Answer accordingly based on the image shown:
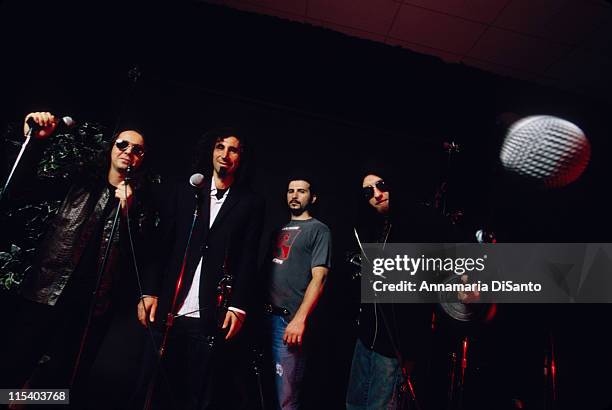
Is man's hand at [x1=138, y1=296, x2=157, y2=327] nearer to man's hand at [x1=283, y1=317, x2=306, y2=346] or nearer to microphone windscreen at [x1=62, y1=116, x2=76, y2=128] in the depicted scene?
man's hand at [x1=283, y1=317, x2=306, y2=346]

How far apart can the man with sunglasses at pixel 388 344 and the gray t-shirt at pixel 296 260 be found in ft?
1.07

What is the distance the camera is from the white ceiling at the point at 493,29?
309 centimetres

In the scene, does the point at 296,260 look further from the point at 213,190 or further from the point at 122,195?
the point at 122,195

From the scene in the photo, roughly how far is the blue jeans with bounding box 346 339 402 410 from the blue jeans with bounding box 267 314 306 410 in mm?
459

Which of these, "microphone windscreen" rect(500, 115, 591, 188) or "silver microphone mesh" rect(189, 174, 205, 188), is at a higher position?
"microphone windscreen" rect(500, 115, 591, 188)

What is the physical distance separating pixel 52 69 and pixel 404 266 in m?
3.66

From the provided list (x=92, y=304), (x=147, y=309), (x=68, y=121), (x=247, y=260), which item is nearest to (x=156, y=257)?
(x=147, y=309)

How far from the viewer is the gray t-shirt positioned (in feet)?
8.09

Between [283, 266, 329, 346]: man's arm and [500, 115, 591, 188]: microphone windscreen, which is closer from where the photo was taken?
[500, 115, 591, 188]: microphone windscreen

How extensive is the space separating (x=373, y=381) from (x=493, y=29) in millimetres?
3527

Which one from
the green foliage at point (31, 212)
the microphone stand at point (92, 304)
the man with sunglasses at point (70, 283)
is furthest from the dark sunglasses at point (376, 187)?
the green foliage at point (31, 212)

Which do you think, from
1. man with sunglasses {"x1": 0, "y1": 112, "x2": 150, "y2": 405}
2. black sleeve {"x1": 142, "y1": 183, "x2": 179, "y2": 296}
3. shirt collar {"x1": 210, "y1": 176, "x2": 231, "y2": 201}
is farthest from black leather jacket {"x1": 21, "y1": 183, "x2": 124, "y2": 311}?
shirt collar {"x1": 210, "y1": 176, "x2": 231, "y2": 201}

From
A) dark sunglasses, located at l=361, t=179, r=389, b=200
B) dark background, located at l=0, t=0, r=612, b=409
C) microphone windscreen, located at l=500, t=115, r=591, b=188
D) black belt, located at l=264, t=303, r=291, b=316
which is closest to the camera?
microphone windscreen, located at l=500, t=115, r=591, b=188

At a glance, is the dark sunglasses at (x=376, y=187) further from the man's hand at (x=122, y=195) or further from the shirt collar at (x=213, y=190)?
the man's hand at (x=122, y=195)
